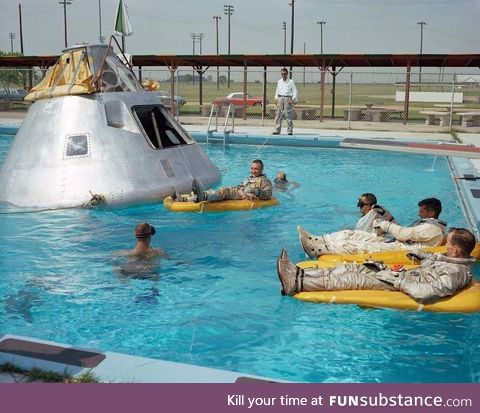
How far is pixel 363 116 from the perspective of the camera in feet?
93.2

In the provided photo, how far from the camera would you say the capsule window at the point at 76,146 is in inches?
385

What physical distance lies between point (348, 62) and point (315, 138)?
29.4 feet

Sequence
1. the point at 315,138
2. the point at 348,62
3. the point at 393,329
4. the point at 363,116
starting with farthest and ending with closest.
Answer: the point at 363,116
the point at 348,62
the point at 315,138
the point at 393,329

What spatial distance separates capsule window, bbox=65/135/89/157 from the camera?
9.79 meters

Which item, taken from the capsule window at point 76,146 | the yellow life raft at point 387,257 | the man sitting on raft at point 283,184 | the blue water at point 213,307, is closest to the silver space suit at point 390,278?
the blue water at point 213,307

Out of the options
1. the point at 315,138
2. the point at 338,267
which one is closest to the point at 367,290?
the point at 338,267

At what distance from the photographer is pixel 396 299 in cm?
564

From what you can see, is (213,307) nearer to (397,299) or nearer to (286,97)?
(397,299)

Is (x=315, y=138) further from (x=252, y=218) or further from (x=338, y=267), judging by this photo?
(x=338, y=267)

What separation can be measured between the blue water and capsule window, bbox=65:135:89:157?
1010 mm

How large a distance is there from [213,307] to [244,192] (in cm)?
433

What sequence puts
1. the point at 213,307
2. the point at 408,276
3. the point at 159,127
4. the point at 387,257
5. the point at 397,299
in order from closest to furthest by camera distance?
1. the point at 397,299
2. the point at 408,276
3. the point at 213,307
4. the point at 387,257
5. the point at 159,127

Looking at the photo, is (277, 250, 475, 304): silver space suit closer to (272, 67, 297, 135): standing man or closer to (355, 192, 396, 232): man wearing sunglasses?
(355, 192, 396, 232): man wearing sunglasses

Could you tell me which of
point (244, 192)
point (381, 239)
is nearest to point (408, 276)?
point (381, 239)
